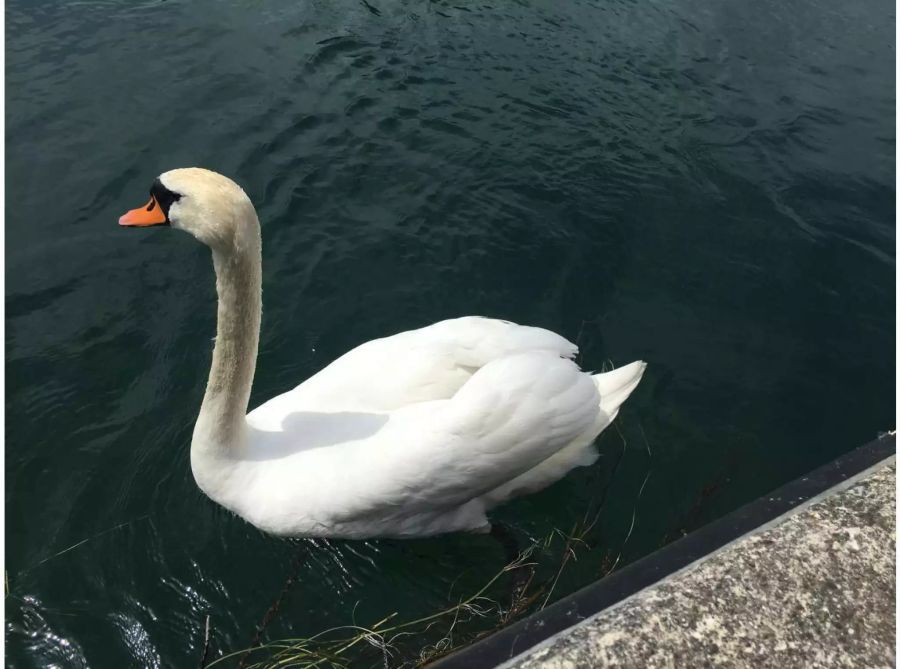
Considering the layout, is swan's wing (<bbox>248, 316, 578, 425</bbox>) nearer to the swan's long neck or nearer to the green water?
the swan's long neck

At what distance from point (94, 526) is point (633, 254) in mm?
4257

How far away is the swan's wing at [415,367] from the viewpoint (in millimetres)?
3818

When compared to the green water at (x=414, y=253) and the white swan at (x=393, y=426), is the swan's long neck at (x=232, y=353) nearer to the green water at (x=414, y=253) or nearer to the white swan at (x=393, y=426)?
the white swan at (x=393, y=426)

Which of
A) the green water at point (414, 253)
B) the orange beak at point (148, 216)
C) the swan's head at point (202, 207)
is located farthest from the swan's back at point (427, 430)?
the orange beak at point (148, 216)

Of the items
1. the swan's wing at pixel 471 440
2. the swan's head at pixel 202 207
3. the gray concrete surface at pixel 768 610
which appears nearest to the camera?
the gray concrete surface at pixel 768 610

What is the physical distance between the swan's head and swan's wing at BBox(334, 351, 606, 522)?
3.80 feet

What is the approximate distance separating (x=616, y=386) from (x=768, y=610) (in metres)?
1.80

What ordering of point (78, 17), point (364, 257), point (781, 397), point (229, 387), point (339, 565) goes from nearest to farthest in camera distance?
point (229, 387), point (339, 565), point (781, 397), point (364, 257), point (78, 17)

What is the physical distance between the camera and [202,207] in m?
2.86

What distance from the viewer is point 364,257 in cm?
584

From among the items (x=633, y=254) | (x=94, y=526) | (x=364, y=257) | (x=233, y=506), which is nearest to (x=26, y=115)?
(x=364, y=257)

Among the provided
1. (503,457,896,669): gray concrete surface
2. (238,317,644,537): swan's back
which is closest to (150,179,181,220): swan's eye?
A: (238,317,644,537): swan's back

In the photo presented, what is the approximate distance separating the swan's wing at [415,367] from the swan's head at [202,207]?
44.9 inches

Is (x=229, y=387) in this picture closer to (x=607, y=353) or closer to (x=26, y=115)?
(x=607, y=353)
